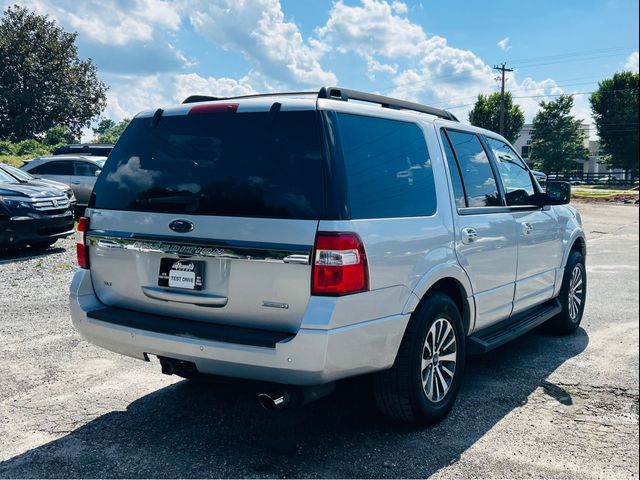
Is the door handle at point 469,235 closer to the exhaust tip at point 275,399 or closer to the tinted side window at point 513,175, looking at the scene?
the tinted side window at point 513,175

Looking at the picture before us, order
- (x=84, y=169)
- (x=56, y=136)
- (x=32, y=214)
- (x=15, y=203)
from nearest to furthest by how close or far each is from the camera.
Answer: (x=15, y=203) → (x=32, y=214) → (x=84, y=169) → (x=56, y=136)

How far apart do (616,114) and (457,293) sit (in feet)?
207

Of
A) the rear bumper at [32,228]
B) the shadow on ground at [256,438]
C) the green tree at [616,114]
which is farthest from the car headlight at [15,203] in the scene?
the green tree at [616,114]

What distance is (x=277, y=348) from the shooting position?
2979 millimetres

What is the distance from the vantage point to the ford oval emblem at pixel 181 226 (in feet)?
10.9

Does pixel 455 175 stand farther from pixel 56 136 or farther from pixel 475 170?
pixel 56 136

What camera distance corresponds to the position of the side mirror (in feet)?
16.7

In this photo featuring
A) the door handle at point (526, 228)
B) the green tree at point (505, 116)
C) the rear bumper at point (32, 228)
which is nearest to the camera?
the door handle at point (526, 228)

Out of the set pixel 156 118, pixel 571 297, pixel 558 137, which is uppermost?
pixel 558 137

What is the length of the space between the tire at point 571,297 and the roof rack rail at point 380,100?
2240 millimetres

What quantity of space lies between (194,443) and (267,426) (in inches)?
18.9

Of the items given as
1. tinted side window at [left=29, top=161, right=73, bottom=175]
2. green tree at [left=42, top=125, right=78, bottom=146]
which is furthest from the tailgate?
green tree at [left=42, top=125, right=78, bottom=146]

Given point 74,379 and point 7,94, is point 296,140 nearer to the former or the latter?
point 74,379

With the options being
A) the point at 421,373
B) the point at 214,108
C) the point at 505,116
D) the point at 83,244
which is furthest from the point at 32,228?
the point at 505,116
